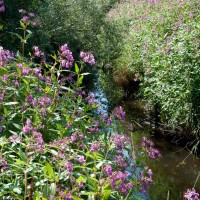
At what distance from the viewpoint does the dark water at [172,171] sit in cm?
638

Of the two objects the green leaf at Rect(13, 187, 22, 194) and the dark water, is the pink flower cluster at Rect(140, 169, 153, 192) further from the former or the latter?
the dark water

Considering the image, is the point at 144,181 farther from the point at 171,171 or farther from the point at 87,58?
the point at 171,171

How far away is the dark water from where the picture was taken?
638cm

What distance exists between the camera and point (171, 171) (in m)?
7.16

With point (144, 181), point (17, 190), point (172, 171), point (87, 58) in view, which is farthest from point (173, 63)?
point (17, 190)

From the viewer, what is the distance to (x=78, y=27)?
11555 mm

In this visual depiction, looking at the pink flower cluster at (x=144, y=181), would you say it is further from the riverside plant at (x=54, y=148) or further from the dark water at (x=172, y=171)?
the dark water at (x=172, y=171)

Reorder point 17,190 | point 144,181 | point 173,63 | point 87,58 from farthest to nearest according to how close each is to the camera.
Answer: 1. point 173,63
2. point 87,58
3. point 144,181
4. point 17,190

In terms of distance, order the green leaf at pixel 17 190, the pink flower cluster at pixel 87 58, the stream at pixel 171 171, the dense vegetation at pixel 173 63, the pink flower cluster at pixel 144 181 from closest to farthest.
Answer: the green leaf at pixel 17 190
the pink flower cluster at pixel 144 181
the pink flower cluster at pixel 87 58
the stream at pixel 171 171
the dense vegetation at pixel 173 63

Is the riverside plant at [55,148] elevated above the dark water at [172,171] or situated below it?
above

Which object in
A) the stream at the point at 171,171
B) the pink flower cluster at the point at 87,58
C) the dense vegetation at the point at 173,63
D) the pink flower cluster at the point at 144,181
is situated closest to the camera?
the pink flower cluster at the point at 144,181

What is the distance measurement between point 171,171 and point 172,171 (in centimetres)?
2

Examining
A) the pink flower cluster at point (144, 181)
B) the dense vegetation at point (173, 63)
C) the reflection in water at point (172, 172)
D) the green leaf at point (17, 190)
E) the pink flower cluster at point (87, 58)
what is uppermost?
the pink flower cluster at point (87, 58)

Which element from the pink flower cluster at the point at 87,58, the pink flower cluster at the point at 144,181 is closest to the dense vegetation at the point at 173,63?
the pink flower cluster at the point at 87,58
